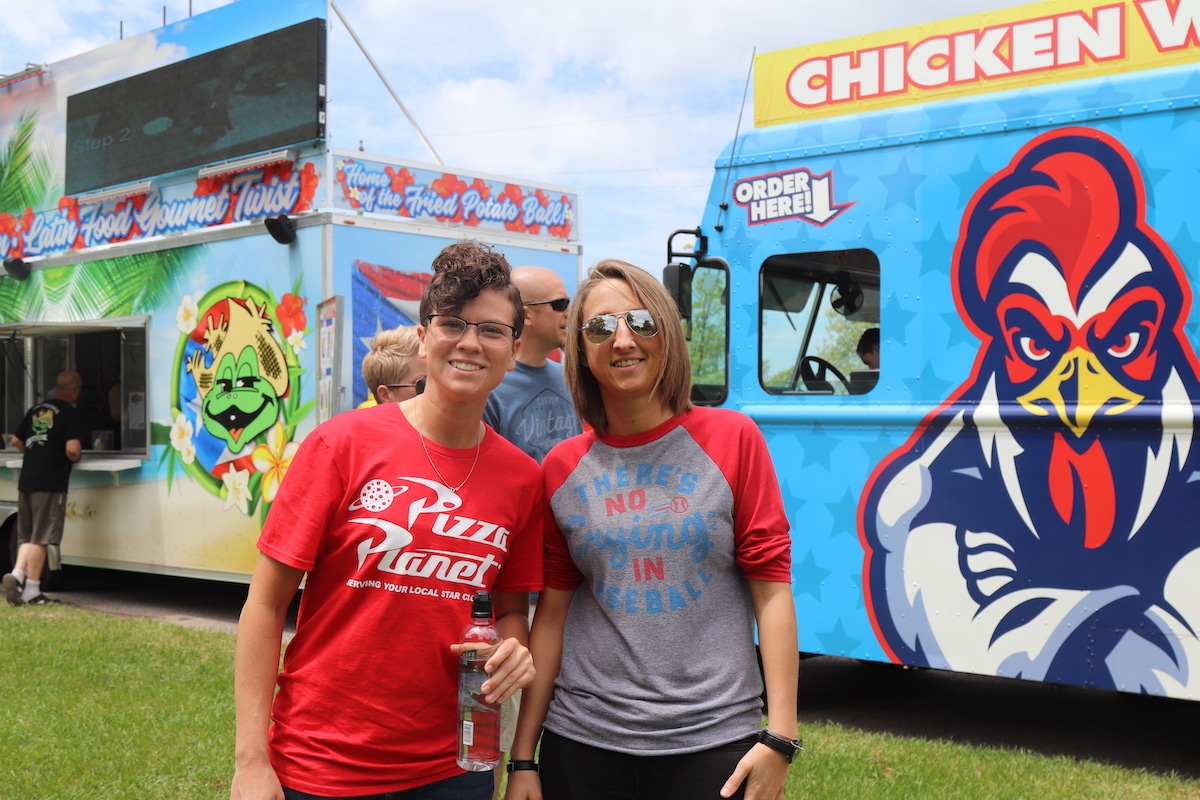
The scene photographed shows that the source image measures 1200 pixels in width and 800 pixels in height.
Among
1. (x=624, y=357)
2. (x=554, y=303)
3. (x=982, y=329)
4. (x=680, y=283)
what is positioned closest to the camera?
(x=624, y=357)

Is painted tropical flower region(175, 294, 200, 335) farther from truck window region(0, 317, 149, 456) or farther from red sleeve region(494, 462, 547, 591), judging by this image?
red sleeve region(494, 462, 547, 591)

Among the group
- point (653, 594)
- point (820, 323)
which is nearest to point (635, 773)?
point (653, 594)

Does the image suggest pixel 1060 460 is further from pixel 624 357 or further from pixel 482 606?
pixel 482 606

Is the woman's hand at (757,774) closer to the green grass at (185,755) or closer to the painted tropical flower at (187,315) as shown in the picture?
the green grass at (185,755)

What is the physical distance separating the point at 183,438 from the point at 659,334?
743 centimetres

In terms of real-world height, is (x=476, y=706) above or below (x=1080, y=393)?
below

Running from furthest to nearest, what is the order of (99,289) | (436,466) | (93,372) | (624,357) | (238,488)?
1. (93,372)
2. (99,289)
3. (238,488)
4. (624,357)
5. (436,466)

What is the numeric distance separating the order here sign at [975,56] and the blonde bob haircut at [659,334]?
3.45m

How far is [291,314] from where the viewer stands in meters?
8.23

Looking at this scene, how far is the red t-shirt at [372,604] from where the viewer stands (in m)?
2.14

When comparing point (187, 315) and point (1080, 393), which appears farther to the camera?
point (187, 315)

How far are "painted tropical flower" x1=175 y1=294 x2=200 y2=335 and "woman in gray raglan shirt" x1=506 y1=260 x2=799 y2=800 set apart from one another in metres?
7.13

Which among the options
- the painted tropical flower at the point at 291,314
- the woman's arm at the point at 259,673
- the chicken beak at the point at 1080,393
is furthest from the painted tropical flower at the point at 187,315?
the woman's arm at the point at 259,673

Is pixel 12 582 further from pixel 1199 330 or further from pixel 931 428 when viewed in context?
pixel 1199 330
